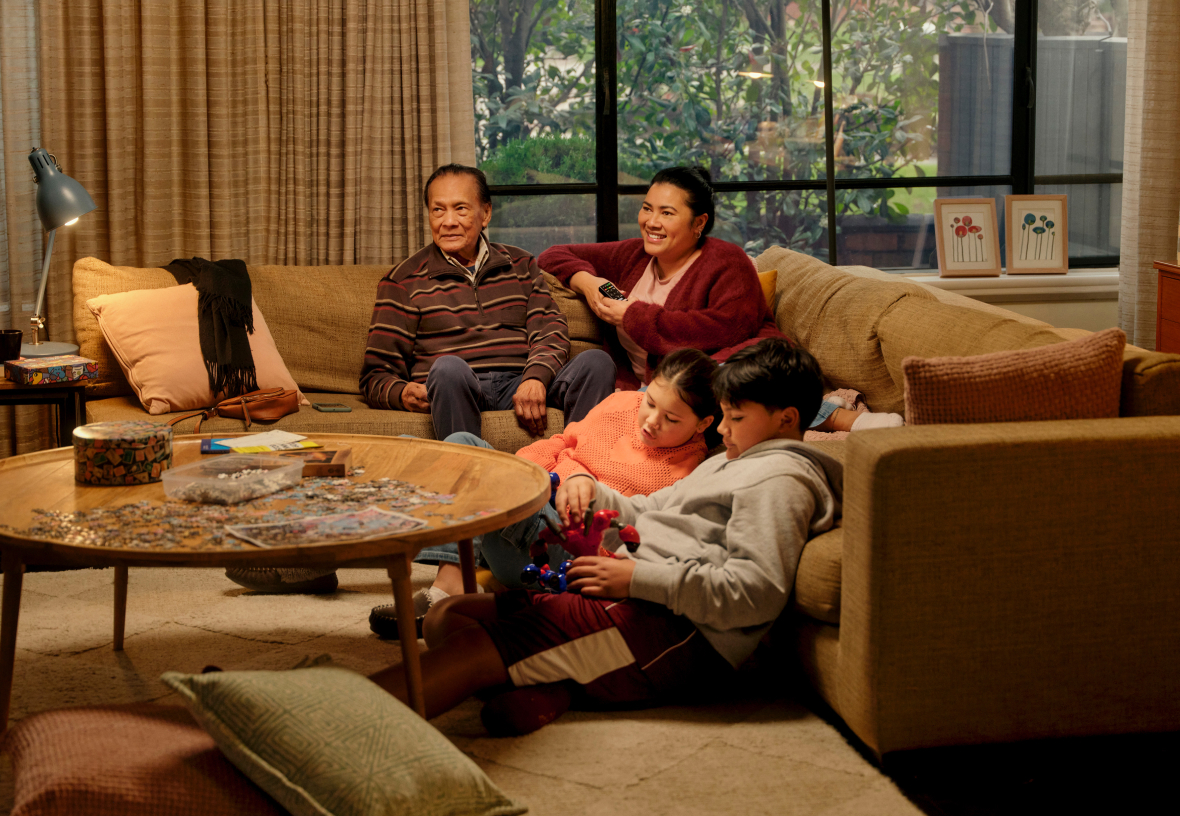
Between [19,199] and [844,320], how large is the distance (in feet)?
8.90

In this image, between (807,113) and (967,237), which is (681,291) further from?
(967,237)

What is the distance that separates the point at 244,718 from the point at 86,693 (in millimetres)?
854

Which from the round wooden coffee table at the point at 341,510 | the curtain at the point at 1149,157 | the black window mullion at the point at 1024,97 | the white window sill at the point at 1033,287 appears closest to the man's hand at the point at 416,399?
the round wooden coffee table at the point at 341,510

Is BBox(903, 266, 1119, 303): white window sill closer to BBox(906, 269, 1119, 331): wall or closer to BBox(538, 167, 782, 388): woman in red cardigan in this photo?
BBox(906, 269, 1119, 331): wall

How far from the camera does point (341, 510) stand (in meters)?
1.73

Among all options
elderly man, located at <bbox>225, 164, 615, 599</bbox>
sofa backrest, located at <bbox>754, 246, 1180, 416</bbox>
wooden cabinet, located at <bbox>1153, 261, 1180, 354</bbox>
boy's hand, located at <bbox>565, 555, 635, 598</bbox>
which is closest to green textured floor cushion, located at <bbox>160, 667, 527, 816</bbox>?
boy's hand, located at <bbox>565, 555, 635, 598</bbox>

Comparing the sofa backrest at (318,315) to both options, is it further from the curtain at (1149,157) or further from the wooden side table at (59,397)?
the curtain at (1149,157)

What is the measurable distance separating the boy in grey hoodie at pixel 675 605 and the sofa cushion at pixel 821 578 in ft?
0.08

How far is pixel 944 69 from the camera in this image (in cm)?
458

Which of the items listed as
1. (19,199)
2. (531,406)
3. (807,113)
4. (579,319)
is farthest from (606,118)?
(19,199)

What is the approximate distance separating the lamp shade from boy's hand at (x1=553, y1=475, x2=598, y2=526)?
1.85 m

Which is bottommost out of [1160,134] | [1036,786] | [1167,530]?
[1036,786]

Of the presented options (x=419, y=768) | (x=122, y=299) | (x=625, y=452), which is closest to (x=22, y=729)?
(x=419, y=768)

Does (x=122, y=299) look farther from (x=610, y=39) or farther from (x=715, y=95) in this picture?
(x=715, y=95)
